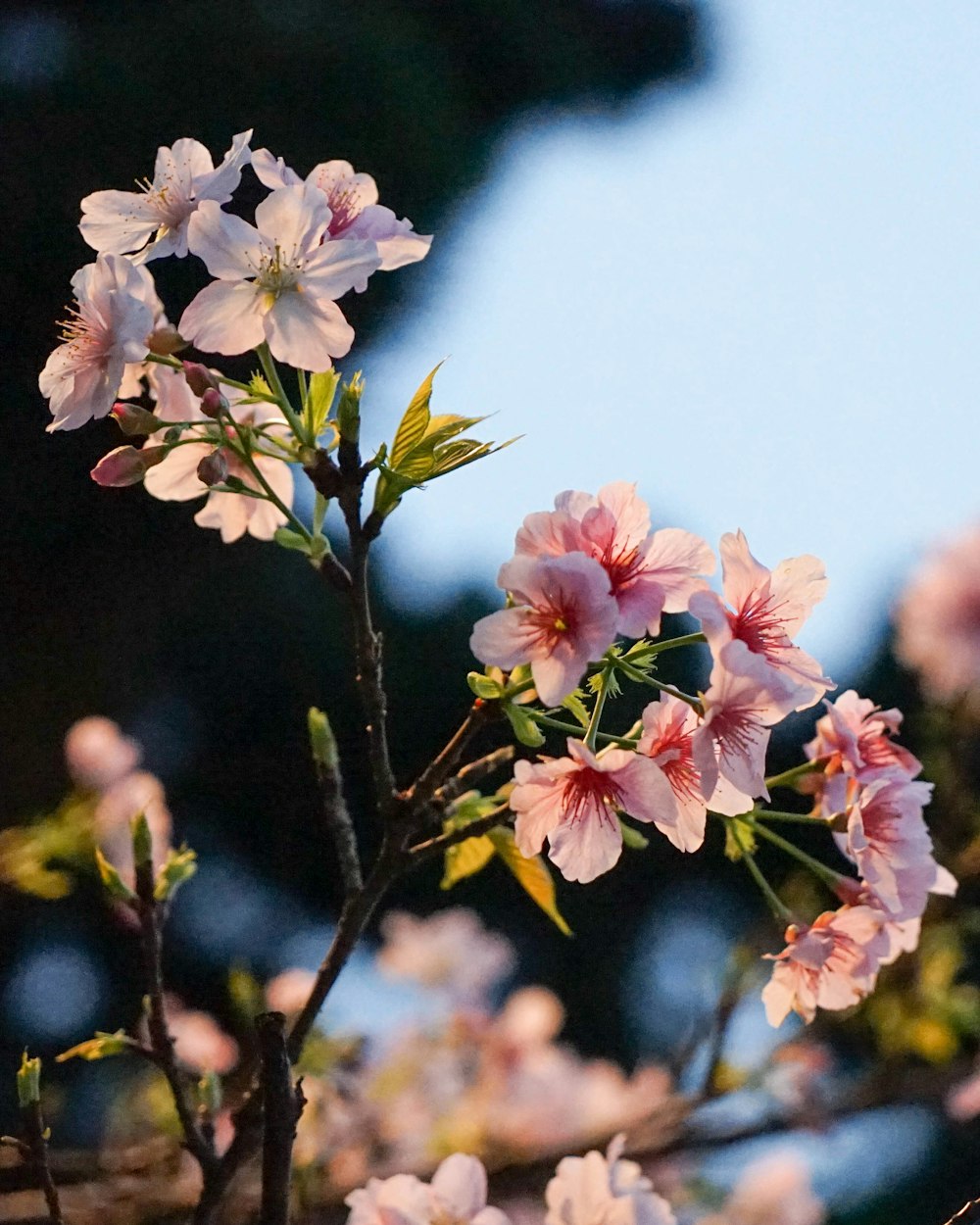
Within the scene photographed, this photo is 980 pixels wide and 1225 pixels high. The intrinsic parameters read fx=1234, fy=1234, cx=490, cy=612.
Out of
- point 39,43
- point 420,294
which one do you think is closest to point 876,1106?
point 420,294

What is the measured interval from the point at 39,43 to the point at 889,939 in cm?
523

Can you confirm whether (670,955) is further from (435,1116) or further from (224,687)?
(435,1116)

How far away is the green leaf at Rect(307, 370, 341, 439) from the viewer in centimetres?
79

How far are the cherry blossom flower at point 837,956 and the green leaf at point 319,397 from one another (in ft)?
1.54

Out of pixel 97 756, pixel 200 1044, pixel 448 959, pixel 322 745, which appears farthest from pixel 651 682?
pixel 200 1044

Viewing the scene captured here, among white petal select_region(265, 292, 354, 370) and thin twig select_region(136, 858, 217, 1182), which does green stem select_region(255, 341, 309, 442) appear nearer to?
white petal select_region(265, 292, 354, 370)

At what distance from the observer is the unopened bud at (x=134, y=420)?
2.62ft

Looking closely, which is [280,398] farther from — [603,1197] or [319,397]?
[603,1197]

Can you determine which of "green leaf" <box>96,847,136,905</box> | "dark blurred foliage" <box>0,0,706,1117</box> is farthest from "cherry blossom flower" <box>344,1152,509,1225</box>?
"dark blurred foliage" <box>0,0,706,1117</box>

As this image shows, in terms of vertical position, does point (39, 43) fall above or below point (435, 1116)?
above

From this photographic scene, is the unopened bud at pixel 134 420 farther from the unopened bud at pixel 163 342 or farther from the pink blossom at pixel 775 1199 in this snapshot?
the pink blossom at pixel 775 1199

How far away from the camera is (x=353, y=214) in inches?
34.2

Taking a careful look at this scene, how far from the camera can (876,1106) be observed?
1847 mm

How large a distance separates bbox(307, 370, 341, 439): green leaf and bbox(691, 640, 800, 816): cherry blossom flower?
297mm
